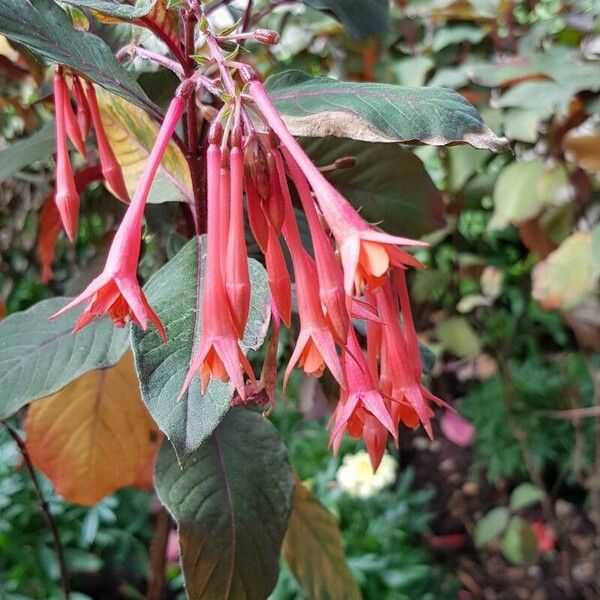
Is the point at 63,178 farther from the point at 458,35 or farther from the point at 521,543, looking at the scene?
the point at 521,543

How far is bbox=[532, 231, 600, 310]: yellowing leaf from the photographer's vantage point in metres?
0.89

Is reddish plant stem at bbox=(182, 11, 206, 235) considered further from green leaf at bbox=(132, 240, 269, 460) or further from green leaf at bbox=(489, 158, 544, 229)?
green leaf at bbox=(489, 158, 544, 229)

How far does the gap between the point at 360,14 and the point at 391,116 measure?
1.10 ft

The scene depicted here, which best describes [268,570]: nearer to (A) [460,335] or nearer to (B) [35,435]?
(B) [35,435]

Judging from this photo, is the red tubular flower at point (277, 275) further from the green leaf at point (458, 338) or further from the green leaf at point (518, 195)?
the green leaf at point (458, 338)

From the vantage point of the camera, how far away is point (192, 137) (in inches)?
14.9

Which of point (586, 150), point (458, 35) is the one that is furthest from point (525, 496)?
point (458, 35)

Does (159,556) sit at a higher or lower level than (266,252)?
lower

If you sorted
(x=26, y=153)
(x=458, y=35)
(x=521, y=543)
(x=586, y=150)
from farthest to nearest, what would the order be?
(x=521, y=543) < (x=458, y=35) < (x=586, y=150) < (x=26, y=153)

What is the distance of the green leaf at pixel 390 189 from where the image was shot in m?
0.54

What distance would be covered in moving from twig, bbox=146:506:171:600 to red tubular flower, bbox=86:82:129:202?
309 millimetres

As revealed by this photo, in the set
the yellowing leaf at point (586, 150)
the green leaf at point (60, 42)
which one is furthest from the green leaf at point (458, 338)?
the green leaf at point (60, 42)

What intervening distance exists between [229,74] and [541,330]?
1.69 m

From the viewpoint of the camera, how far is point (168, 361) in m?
0.31
